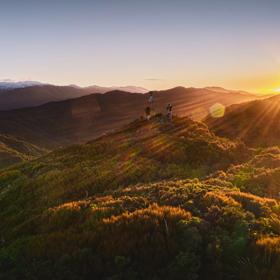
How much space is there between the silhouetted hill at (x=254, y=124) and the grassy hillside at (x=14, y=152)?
38.7 m

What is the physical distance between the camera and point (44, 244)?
9.79m

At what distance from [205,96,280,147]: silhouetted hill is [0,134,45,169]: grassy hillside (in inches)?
1525

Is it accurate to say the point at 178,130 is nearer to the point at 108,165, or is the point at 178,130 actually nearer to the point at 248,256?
the point at 108,165

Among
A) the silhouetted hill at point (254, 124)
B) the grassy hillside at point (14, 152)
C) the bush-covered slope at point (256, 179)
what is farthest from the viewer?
the grassy hillside at point (14, 152)

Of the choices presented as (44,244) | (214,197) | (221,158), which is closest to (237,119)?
(221,158)

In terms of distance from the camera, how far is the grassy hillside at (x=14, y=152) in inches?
2630

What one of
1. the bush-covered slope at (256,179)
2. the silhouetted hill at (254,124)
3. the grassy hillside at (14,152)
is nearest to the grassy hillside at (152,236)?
the bush-covered slope at (256,179)

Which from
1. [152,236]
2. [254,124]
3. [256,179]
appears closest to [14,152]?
[254,124]

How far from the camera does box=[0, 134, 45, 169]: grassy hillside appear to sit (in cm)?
6681

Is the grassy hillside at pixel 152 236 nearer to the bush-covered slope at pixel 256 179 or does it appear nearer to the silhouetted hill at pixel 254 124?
the bush-covered slope at pixel 256 179

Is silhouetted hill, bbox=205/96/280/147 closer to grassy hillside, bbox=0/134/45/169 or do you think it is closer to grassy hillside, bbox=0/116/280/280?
grassy hillside, bbox=0/116/280/280

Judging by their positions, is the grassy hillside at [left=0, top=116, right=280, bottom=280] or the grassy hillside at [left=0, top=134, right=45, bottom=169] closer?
the grassy hillside at [left=0, top=116, right=280, bottom=280]

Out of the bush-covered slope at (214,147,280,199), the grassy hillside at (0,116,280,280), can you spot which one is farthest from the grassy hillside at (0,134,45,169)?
the bush-covered slope at (214,147,280,199)

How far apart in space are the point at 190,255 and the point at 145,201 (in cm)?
410
